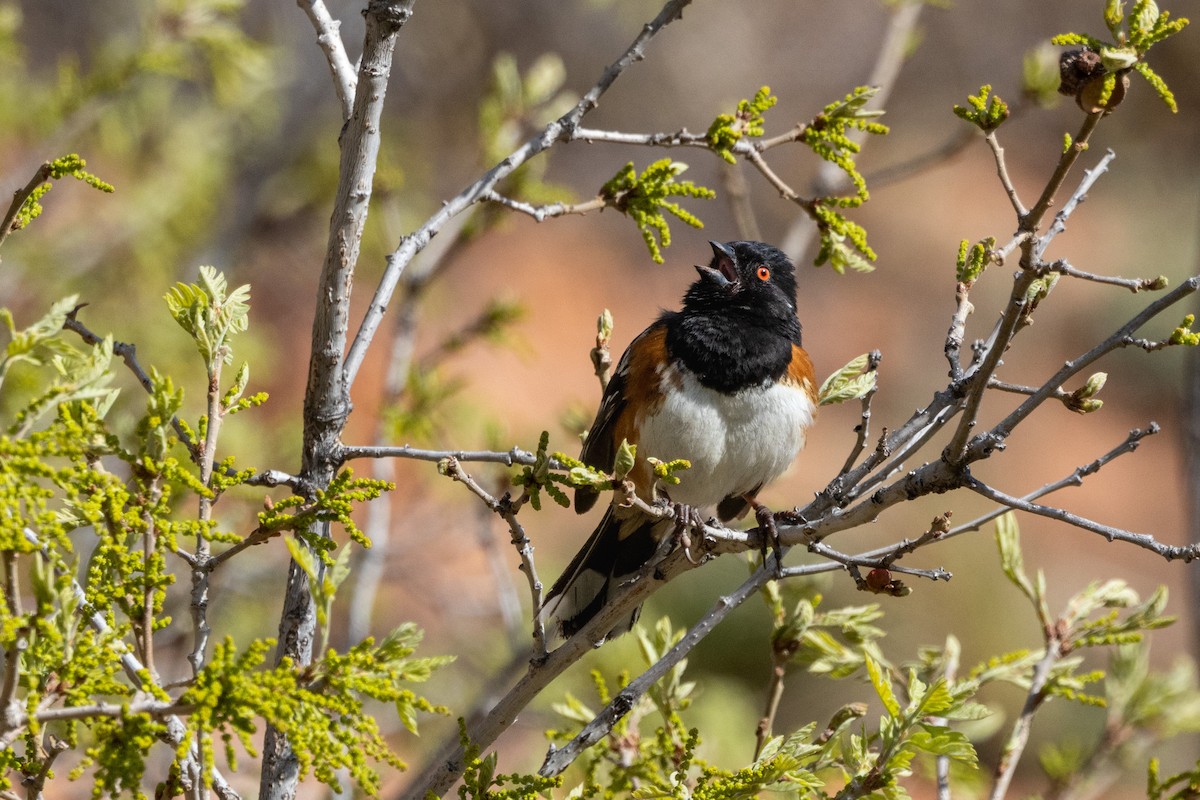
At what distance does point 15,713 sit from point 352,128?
1.02m

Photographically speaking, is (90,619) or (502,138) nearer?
(90,619)

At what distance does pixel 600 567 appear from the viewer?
2953 mm

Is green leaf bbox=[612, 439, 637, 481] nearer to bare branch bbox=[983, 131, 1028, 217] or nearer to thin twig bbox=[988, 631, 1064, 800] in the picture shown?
bare branch bbox=[983, 131, 1028, 217]

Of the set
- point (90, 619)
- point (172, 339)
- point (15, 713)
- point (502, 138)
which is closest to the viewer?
point (15, 713)

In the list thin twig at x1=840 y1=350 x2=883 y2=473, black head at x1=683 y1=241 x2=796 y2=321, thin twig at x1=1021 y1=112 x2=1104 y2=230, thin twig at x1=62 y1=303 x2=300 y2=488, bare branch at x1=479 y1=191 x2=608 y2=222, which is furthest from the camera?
black head at x1=683 y1=241 x2=796 y2=321

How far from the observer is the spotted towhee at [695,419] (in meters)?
2.90

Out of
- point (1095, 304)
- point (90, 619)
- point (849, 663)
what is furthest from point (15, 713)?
point (1095, 304)

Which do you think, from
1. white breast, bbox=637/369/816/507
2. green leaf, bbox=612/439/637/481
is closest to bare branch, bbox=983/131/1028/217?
green leaf, bbox=612/439/637/481

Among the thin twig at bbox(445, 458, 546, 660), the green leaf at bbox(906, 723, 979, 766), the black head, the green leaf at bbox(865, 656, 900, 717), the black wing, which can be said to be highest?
the black head

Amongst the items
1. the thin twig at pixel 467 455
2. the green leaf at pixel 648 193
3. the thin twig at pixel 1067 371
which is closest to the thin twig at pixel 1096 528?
the thin twig at pixel 1067 371

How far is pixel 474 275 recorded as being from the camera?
42.0ft

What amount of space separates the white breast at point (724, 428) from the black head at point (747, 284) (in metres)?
0.31

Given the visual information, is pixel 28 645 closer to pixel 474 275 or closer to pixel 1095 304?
pixel 474 275

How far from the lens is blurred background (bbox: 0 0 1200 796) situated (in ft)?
12.8
